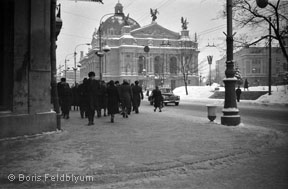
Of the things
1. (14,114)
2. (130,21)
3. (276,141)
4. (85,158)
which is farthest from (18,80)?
(130,21)

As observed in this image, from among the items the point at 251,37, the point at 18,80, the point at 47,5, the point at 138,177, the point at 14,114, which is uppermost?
the point at 251,37

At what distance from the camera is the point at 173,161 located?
594 cm

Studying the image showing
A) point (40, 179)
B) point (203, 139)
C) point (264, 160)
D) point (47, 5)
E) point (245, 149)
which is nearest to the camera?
point (40, 179)

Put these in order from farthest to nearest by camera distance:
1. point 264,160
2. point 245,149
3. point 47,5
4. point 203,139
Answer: point 47,5 → point 203,139 → point 245,149 → point 264,160

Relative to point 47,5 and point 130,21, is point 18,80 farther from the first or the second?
point 130,21

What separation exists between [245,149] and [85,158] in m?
3.68

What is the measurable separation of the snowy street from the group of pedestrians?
103 inches

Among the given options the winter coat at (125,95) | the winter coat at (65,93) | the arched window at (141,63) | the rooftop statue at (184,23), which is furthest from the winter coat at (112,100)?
the arched window at (141,63)

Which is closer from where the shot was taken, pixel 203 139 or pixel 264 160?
pixel 264 160

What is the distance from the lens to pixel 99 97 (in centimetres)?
1565

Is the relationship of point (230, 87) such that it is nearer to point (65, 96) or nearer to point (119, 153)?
point (119, 153)

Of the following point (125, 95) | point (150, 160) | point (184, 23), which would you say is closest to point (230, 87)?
point (125, 95)

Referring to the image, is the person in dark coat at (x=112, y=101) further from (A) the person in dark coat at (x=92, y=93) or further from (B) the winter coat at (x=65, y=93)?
(B) the winter coat at (x=65, y=93)

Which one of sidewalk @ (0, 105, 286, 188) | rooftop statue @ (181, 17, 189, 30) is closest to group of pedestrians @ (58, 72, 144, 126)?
sidewalk @ (0, 105, 286, 188)
